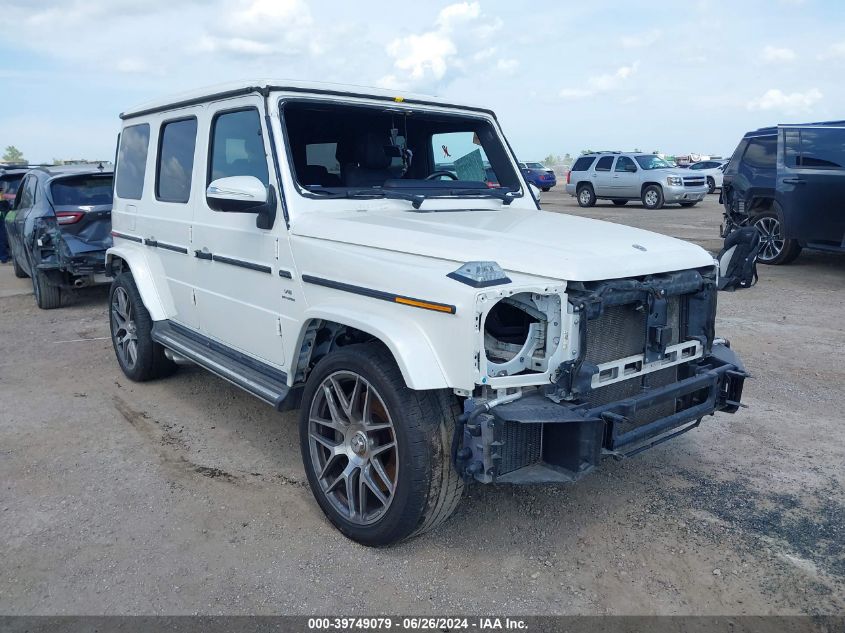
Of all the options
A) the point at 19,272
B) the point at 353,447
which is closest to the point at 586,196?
the point at 19,272

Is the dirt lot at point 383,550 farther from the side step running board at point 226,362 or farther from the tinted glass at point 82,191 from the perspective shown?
the tinted glass at point 82,191

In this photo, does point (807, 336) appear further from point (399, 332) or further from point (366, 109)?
point (399, 332)

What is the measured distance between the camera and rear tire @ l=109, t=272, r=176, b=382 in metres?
5.49

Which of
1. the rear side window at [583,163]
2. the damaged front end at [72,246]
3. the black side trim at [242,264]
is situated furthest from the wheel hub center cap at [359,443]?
the rear side window at [583,163]

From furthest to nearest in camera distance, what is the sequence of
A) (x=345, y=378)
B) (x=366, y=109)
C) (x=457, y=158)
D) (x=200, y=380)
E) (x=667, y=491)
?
(x=200, y=380) → (x=457, y=158) → (x=366, y=109) → (x=667, y=491) → (x=345, y=378)

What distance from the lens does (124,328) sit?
19.3 ft

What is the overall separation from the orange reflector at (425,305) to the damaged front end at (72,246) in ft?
22.2

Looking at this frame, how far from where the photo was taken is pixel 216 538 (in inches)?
136

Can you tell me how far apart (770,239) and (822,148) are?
1610 mm

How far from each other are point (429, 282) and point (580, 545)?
1536mm

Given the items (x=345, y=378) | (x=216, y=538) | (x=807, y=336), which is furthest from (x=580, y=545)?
(x=807, y=336)

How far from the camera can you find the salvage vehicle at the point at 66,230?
8539mm

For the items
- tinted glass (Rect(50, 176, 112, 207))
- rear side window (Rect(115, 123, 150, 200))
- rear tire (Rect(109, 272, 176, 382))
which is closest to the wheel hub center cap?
rear tire (Rect(109, 272, 176, 382))

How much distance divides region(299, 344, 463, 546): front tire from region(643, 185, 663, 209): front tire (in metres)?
20.3
